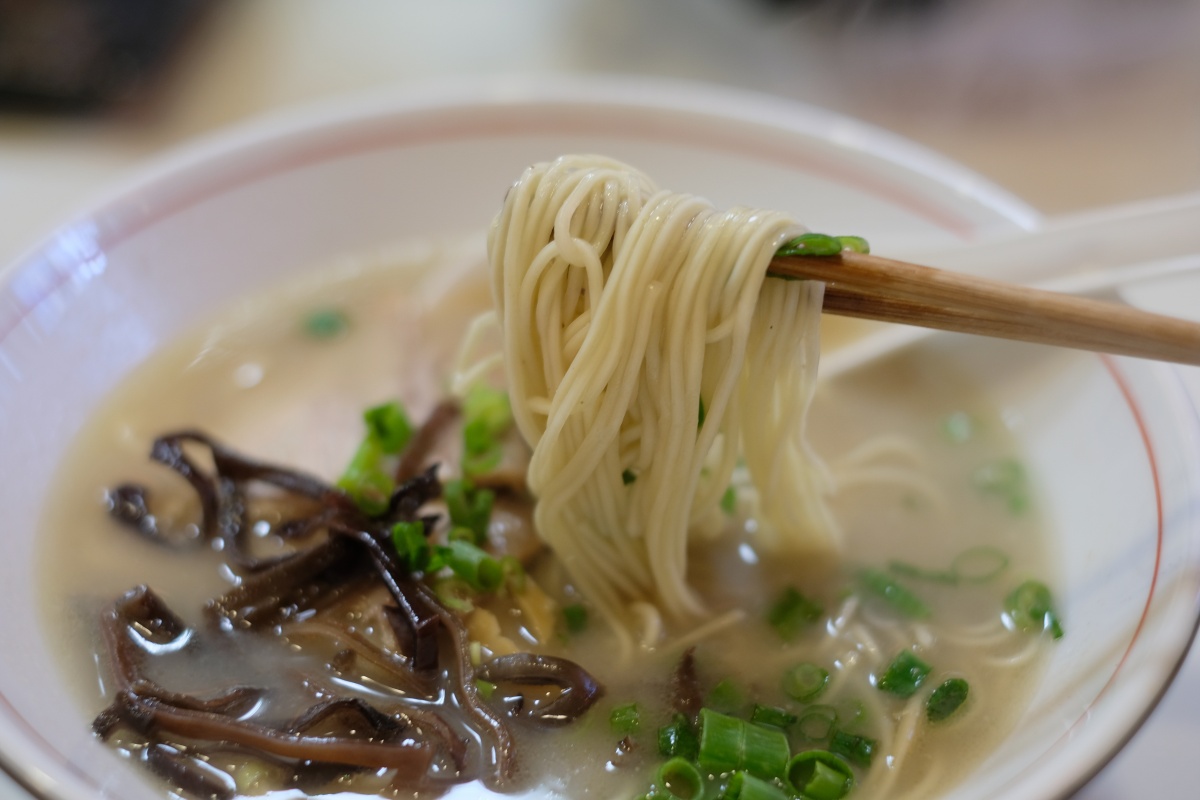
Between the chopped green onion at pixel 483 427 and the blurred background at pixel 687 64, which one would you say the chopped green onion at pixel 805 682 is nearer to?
the chopped green onion at pixel 483 427

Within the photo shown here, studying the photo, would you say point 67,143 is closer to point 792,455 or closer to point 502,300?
point 502,300

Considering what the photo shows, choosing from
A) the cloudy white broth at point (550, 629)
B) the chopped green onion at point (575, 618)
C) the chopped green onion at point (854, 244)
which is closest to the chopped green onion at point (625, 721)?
the cloudy white broth at point (550, 629)

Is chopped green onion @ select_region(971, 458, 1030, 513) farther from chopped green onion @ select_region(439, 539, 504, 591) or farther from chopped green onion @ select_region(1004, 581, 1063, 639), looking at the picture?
chopped green onion @ select_region(439, 539, 504, 591)

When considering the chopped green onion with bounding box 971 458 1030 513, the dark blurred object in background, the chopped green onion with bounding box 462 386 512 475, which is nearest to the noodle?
the chopped green onion with bounding box 462 386 512 475

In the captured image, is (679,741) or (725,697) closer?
(679,741)

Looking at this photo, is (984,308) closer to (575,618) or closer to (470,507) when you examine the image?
(575,618)

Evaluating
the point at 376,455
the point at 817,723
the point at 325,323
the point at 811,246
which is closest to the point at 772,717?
the point at 817,723

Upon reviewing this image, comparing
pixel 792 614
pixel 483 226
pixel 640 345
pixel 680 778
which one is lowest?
pixel 680 778

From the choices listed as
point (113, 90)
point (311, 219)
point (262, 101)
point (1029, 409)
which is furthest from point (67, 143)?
point (1029, 409)
